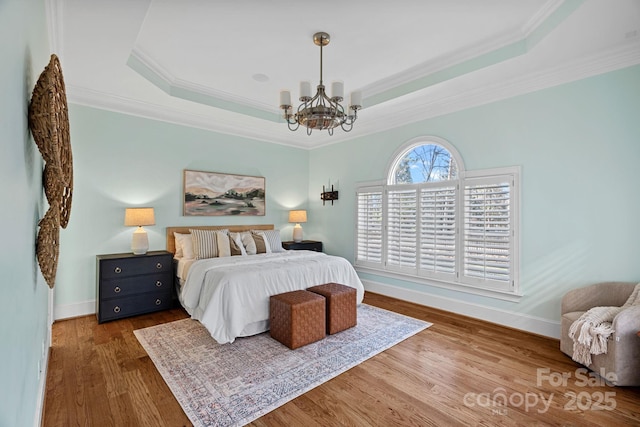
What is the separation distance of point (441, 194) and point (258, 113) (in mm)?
3102

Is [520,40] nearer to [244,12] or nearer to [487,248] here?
[487,248]

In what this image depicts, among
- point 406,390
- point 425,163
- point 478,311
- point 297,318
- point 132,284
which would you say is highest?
point 425,163

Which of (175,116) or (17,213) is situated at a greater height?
(175,116)

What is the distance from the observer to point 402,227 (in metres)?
4.73

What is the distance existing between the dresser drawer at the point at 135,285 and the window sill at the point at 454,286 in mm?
3155

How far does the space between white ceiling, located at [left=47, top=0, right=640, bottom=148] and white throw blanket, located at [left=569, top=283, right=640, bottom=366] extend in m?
2.33

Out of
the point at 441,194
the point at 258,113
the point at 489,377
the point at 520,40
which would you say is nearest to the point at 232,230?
the point at 258,113

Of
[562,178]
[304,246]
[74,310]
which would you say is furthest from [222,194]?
[562,178]

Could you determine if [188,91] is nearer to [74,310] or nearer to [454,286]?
[74,310]

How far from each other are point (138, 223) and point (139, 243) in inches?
10.7

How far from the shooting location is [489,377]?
2.58 metres

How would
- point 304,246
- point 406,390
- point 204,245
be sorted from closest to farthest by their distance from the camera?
point 406,390 < point 204,245 < point 304,246

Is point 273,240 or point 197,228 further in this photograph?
point 273,240

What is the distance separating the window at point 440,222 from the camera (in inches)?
145
